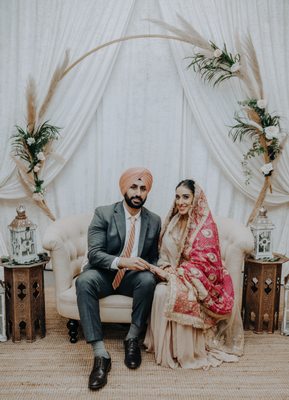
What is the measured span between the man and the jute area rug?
4.1 inches

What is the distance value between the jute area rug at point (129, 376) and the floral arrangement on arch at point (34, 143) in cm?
132

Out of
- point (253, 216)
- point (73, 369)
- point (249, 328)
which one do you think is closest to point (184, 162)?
point (253, 216)

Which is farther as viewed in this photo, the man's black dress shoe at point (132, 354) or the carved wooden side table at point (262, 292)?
the carved wooden side table at point (262, 292)

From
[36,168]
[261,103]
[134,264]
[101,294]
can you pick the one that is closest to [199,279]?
[134,264]

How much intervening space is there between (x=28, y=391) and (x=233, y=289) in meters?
1.39

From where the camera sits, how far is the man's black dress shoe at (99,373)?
2385mm

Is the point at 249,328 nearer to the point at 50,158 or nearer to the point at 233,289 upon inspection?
the point at 233,289

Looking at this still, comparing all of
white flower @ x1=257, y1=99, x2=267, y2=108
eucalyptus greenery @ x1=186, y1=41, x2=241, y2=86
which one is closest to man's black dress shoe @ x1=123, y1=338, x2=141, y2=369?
white flower @ x1=257, y1=99, x2=267, y2=108

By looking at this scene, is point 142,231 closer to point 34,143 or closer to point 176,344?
point 176,344

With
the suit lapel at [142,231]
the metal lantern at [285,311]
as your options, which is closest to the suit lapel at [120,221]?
the suit lapel at [142,231]

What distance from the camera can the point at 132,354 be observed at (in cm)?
264

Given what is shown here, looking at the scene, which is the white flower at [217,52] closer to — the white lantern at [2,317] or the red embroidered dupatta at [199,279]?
the red embroidered dupatta at [199,279]

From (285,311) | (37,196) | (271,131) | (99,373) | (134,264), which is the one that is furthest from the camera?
(37,196)

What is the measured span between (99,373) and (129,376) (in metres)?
0.19
